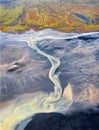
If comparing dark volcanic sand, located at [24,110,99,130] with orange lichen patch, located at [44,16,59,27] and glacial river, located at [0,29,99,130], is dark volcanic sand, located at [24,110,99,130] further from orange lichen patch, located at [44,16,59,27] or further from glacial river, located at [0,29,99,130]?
orange lichen patch, located at [44,16,59,27]

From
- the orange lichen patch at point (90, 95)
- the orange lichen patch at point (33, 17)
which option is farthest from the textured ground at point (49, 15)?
the orange lichen patch at point (90, 95)

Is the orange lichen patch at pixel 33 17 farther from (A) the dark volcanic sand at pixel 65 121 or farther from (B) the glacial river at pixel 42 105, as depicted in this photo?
(A) the dark volcanic sand at pixel 65 121

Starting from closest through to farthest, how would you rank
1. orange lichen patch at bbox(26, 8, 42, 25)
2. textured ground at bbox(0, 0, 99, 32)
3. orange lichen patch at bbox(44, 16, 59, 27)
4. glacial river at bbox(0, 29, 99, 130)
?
glacial river at bbox(0, 29, 99, 130), textured ground at bbox(0, 0, 99, 32), orange lichen patch at bbox(44, 16, 59, 27), orange lichen patch at bbox(26, 8, 42, 25)

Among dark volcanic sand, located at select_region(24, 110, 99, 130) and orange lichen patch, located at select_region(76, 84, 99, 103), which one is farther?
orange lichen patch, located at select_region(76, 84, 99, 103)

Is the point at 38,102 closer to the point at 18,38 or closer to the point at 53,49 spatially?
the point at 53,49

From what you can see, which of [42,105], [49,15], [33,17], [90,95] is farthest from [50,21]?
[42,105]

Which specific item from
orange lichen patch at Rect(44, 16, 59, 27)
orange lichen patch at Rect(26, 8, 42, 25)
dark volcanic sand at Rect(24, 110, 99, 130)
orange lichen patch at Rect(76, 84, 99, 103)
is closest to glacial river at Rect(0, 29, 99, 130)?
dark volcanic sand at Rect(24, 110, 99, 130)

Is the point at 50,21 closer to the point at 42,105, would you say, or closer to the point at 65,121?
the point at 42,105

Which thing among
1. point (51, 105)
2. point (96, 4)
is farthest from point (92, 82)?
point (96, 4)
